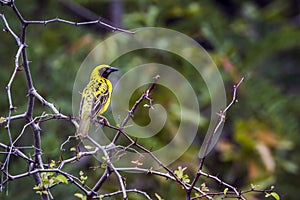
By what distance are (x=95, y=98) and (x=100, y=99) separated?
0.10ft

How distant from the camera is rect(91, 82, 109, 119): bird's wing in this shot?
4180 mm

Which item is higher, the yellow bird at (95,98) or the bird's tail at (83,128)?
the yellow bird at (95,98)

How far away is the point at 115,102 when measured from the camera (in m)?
6.52

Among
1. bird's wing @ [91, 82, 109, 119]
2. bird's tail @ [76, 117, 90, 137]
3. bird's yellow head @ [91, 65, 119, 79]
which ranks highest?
bird's yellow head @ [91, 65, 119, 79]

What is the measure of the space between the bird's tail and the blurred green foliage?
213cm

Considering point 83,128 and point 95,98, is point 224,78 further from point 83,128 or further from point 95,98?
point 83,128

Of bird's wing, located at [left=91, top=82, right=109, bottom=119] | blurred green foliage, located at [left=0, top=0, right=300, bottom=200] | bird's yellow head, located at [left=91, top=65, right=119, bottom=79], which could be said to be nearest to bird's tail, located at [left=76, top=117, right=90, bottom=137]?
bird's wing, located at [left=91, top=82, right=109, bottom=119]

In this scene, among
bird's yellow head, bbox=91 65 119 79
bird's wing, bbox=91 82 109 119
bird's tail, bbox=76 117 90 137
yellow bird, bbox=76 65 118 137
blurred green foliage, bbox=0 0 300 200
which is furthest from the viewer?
blurred green foliage, bbox=0 0 300 200

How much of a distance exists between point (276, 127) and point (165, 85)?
126cm

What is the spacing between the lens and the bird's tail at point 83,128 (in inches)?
137

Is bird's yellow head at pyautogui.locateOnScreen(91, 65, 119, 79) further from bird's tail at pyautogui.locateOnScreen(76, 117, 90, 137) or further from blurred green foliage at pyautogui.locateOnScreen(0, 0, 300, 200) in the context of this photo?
blurred green foliage at pyautogui.locateOnScreen(0, 0, 300, 200)

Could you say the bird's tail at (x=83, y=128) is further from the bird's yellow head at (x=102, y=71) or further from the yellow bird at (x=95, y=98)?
the bird's yellow head at (x=102, y=71)

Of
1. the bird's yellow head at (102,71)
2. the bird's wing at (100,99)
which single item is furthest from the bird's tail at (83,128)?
the bird's yellow head at (102,71)

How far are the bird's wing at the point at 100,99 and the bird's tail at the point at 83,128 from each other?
201mm
